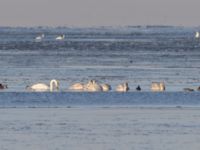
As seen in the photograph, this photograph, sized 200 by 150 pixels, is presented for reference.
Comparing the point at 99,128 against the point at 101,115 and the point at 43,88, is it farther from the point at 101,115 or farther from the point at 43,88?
the point at 43,88

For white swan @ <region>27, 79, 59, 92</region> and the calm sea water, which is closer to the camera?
the calm sea water

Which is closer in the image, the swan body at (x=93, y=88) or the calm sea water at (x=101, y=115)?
the calm sea water at (x=101, y=115)

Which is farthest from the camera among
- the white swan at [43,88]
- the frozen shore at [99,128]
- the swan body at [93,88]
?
the white swan at [43,88]

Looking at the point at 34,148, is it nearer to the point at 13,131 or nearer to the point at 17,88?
the point at 13,131

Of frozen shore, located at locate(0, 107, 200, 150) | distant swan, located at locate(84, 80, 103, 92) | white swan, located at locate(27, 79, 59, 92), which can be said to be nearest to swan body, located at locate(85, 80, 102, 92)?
distant swan, located at locate(84, 80, 103, 92)

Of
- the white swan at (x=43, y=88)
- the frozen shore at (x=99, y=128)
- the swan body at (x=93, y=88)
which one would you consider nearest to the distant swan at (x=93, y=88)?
the swan body at (x=93, y=88)

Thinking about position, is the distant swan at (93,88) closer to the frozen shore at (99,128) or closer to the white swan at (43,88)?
the white swan at (43,88)

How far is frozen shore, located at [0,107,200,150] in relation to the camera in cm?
1830

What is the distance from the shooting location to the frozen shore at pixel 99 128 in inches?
720

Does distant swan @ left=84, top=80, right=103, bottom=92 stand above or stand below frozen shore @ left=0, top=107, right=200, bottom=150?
above

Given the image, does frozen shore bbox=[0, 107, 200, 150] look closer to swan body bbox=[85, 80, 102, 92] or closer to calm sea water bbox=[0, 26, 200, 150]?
calm sea water bbox=[0, 26, 200, 150]

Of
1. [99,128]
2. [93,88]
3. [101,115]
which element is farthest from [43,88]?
[99,128]

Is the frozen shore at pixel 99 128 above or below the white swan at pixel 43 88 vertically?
below

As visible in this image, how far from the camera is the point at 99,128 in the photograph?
20578 mm
